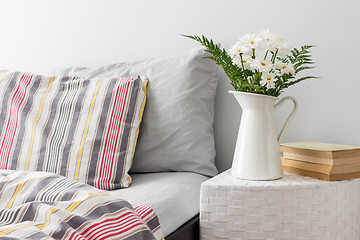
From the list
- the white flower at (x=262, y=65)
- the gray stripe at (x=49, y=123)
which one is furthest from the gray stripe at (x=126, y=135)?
the white flower at (x=262, y=65)

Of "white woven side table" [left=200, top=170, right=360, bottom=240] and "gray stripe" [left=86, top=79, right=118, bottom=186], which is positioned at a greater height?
"gray stripe" [left=86, top=79, right=118, bottom=186]

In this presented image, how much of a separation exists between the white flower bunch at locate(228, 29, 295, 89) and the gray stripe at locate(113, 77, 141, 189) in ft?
1.38

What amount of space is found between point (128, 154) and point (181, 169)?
0.21 meters

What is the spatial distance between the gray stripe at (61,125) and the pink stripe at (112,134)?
0.17 m

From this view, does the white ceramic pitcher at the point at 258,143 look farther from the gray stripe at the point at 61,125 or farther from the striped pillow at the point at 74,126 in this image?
the gray stripe at the point at 61,125

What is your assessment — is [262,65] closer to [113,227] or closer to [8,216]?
[113,227]

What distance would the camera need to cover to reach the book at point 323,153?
1.26m

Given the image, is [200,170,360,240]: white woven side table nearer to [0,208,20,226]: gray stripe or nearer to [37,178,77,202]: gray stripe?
[37,178,77,202]: gray stripe

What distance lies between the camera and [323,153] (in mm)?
1273

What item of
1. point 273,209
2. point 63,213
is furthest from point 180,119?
point 63,213

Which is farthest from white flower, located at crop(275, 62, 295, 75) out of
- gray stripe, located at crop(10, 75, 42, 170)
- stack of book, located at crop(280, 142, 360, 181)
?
gray stripe, located at crop(10, 75, 42, 170)

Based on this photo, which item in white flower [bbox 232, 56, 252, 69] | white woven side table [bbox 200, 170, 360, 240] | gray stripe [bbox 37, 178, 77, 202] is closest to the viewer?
gray stripe [bbox 37, 178, 77, 202]

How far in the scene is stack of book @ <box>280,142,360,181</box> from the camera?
4.12 feet

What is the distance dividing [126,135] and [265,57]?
22.1 inches
